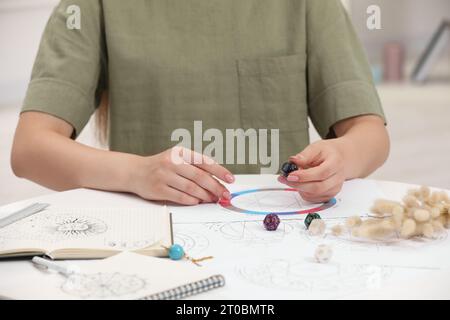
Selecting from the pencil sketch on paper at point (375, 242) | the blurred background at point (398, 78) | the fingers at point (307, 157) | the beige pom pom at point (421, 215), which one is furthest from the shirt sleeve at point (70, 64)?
the blurred background at point (398, 78)

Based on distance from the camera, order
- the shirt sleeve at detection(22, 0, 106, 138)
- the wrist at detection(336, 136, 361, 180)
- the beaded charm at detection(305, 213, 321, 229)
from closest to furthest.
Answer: the beaded charm at detection(305, 213, 321, 229) → the wrist at detection(336, 136, 361, 180) → the shirt sleeve at detection(22, 0, 106, 138)

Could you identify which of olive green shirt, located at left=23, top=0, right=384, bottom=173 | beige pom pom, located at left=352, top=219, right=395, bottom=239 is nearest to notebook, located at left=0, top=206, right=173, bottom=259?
beige pom pom, located at left=352, top=219, right=395, bottom=239

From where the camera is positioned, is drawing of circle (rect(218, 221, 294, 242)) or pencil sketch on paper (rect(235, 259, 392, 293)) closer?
pencil sketch on paper (rect(235, 259, 392, 293))

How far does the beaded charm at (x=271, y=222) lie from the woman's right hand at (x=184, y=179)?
0.40ft

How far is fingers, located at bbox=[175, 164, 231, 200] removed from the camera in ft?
3.20

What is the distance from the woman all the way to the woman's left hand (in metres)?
0.18

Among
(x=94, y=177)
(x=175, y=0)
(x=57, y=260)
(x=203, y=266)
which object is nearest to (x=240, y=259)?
(x=203, y=266)

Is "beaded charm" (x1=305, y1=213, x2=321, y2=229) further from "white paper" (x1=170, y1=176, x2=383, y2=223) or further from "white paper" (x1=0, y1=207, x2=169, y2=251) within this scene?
"white paper" (x1=0, y1=207, x2=169, y2=251)

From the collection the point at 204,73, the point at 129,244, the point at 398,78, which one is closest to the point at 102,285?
the point at 129,244

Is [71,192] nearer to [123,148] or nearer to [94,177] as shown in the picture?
[94,177]

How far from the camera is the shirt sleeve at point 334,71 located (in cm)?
123

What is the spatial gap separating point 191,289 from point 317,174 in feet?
1.11

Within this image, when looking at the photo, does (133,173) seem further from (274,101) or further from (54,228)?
(274,101)

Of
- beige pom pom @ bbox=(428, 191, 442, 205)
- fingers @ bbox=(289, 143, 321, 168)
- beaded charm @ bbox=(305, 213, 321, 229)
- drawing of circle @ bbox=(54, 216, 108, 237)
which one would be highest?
fingers @ bbox=(289, 143, 321, 168)
